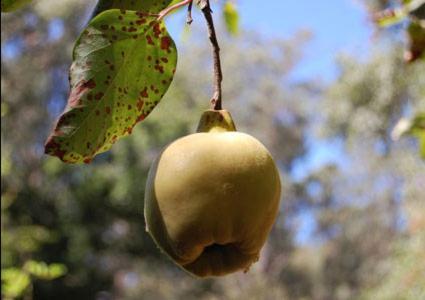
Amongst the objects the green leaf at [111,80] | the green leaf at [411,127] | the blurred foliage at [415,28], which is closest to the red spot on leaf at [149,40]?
the green leaf at [111,80]

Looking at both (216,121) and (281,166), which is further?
(281,166)

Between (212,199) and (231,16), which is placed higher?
(212,199)

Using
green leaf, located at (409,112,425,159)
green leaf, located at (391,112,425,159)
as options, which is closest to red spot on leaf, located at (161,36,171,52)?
green leaf, located at (391,112,425,159)

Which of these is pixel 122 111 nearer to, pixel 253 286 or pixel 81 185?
pixel 81 185

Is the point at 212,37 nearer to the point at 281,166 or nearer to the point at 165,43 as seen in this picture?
the point at 165,43

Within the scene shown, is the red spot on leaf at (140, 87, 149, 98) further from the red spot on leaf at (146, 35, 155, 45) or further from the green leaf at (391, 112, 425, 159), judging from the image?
the green leaf at (391, 112, 425, 159)

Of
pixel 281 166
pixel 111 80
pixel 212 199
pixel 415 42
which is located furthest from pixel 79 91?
pixel 281 166

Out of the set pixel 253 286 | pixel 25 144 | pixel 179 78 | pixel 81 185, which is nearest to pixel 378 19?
pixel 81 185
